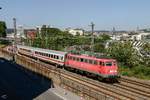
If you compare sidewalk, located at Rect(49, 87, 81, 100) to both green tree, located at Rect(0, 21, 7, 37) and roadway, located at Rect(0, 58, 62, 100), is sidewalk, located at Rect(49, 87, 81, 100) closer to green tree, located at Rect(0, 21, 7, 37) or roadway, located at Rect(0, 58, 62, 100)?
roadway, located at Rect(0, 58, 62, 100)

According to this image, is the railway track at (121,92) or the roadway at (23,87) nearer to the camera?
the railway track at (121,92)

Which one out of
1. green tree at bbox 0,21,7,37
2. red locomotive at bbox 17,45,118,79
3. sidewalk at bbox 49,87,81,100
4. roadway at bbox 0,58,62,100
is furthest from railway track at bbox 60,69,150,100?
green tree at bbox 0,21,7,37

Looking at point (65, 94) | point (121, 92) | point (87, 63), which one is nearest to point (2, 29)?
point (87, 63)

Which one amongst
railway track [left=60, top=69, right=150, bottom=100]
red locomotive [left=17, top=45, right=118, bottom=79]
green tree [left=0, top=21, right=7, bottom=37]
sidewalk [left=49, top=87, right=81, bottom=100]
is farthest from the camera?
green tree [left=0, top=21, right=7, bottom=37]

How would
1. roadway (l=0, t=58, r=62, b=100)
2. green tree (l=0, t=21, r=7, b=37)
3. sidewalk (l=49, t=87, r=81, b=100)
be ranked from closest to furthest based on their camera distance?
sidewalk (l=49, t=87, r=81, b=100) → roadway (l=0, t=58, r=62, b=100) → green tree (l=0, t=21, r=7, b=37)

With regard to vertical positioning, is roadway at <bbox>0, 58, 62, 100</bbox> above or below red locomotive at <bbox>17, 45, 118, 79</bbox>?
below

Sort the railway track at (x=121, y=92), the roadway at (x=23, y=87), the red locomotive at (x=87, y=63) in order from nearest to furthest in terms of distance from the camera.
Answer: the railway track at (x=121, y=92) < the roadway at (x=23, y=87) < the red locomotive at (x=87, y=63)

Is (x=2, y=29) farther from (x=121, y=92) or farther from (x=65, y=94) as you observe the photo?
(x=121, y=92)

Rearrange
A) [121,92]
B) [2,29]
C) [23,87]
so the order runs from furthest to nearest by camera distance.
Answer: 1. [2,29]
2. [23,87]
3. [121,92]

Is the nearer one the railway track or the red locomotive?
the railway track

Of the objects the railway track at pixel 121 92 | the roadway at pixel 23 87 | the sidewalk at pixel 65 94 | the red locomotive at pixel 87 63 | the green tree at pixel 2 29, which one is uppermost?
the green tree at pixel 2 29

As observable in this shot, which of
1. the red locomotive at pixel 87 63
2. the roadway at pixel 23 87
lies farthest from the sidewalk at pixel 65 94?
the red locomotive at pixel 87 63

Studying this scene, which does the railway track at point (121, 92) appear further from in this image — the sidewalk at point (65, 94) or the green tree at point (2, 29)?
the green tree at point (2, 29)

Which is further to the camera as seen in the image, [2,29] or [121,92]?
[2,29]
